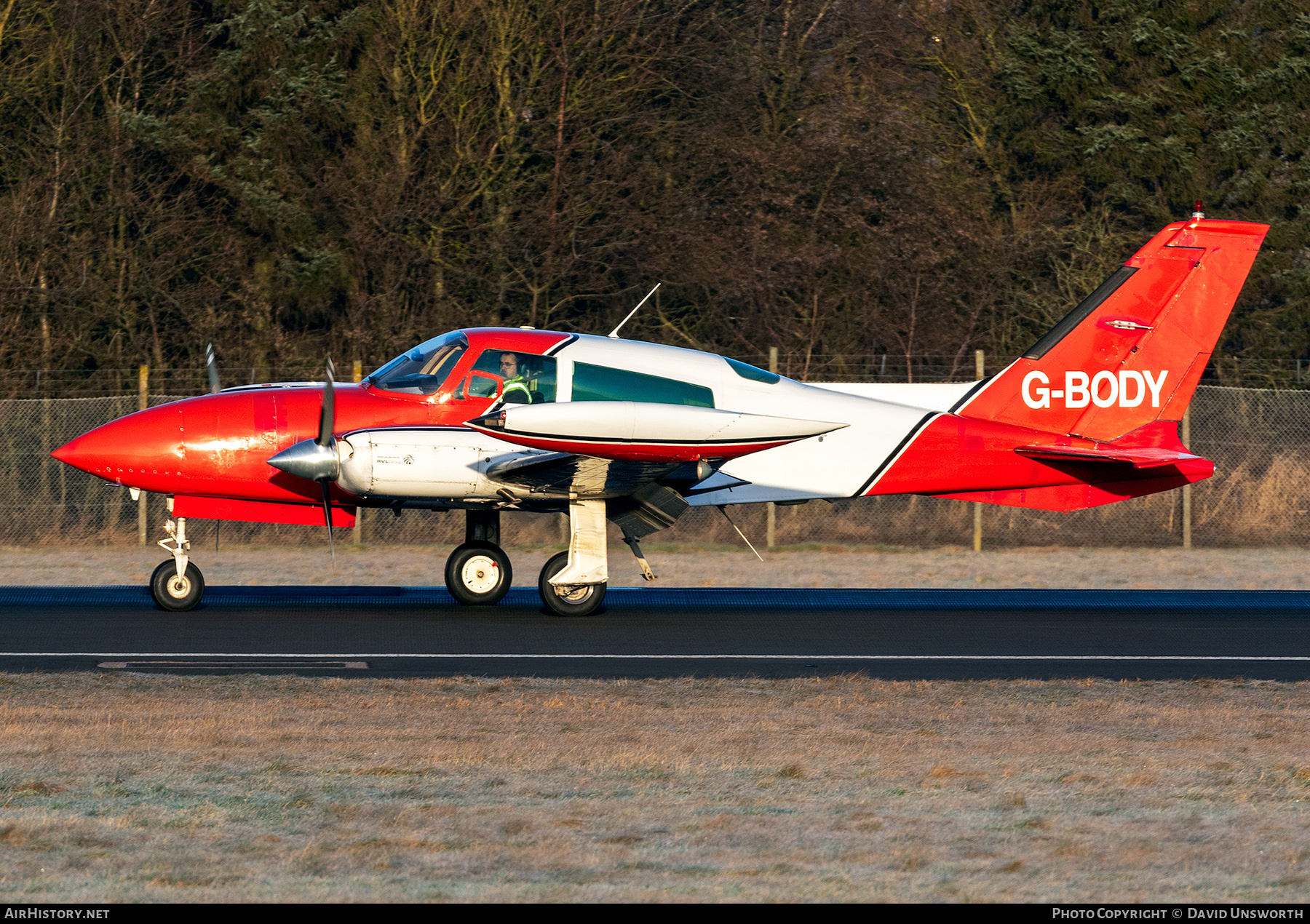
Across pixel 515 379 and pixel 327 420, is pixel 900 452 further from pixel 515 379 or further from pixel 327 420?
pixel 327 420

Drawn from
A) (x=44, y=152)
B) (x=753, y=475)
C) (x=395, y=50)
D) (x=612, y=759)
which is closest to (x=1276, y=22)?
(x=395, y=50)

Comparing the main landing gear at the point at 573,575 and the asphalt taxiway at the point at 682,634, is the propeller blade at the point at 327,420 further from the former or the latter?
the main landing gear at the point at 573,575

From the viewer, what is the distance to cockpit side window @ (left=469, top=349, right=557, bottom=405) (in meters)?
13.5

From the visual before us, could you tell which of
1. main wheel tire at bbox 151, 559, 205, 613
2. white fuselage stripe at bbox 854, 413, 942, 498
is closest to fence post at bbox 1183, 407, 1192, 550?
white fuselage stripe at bbox 854, 413, 942, 498

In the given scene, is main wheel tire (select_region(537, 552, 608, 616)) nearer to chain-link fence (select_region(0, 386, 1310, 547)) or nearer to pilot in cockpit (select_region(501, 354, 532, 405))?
pilot in cockpit (select_region(501, 354, 532, 405))

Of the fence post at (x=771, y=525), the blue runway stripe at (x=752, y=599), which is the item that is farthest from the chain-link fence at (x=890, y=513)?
the blue runway stripe at (x=752, y=599)

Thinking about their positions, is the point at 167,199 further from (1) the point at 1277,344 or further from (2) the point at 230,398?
(1) the point at 1277,344

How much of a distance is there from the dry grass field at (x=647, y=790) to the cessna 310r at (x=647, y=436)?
3592 millimetres

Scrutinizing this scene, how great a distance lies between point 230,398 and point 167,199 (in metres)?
15.0

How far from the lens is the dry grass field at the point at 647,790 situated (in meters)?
5.30

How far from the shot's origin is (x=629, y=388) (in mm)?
13648

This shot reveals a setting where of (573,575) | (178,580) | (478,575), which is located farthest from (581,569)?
(178,580)

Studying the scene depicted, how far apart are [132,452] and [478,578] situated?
3.40 meters

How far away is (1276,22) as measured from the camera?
1165 inches
